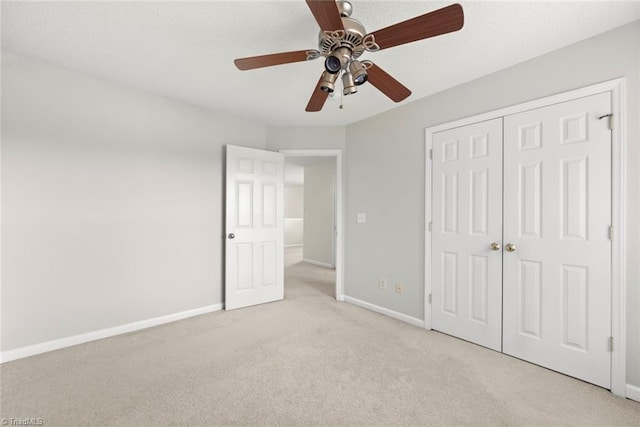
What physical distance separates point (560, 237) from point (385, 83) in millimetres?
1753

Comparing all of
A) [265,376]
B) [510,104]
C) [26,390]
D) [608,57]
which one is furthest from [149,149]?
[608,57]

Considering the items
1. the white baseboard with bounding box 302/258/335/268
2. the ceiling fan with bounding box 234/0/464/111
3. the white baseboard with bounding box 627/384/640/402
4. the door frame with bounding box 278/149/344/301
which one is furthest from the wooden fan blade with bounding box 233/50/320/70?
the white baseboard with bounding box 302/258/335/268

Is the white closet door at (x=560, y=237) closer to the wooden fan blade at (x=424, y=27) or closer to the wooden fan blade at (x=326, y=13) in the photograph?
the wooden fan blade at (x=424, y=27)

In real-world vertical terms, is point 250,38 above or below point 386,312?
above

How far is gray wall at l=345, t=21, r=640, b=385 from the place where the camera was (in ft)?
5.94

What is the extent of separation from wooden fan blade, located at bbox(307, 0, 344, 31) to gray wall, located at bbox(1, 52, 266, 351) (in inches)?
93.3

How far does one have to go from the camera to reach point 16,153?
2.22m

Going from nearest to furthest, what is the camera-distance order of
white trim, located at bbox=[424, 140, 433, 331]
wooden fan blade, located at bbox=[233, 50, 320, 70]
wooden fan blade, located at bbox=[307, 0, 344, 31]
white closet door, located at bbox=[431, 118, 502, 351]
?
wooden fan blade, located at bbox=[307, 0, 344, 31] → wooden fan blade, located at bbox=[233, 50, 320, 70] → white closet door, located at bbox=[431, 118, 502, 351] → white trim, located at bbox=[424, 140, 433, 331]

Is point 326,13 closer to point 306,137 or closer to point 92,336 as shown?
point 306,137

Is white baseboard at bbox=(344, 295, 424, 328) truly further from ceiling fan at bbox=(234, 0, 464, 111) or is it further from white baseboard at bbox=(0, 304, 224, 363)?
ceiling fan at bbox=(234, 0, 464, 111)

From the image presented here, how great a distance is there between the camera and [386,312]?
3.31 metres

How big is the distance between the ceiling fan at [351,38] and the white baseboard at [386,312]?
7.75ft

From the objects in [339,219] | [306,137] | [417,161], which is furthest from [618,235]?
[306,137]

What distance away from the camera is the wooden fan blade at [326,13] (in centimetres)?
121
